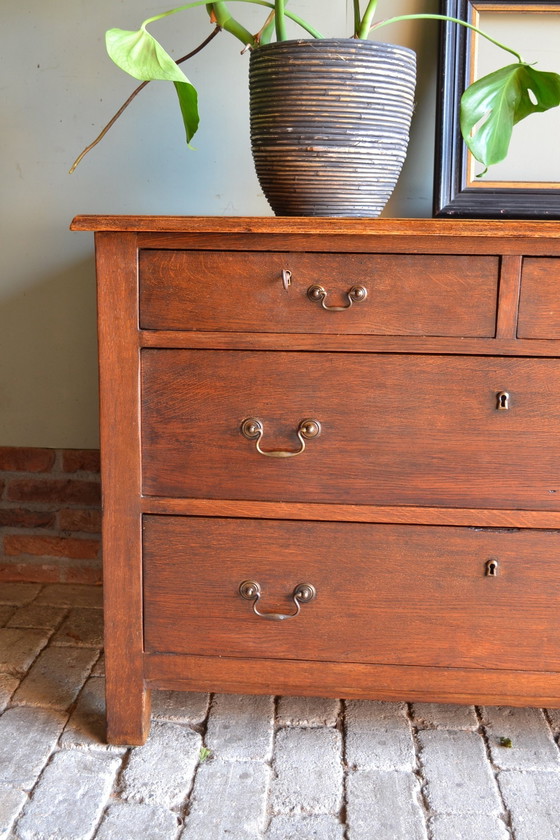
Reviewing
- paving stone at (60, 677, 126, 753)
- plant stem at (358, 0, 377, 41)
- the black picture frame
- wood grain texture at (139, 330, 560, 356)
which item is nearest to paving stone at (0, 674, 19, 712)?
paving stone at (60, 677, 126, 753)

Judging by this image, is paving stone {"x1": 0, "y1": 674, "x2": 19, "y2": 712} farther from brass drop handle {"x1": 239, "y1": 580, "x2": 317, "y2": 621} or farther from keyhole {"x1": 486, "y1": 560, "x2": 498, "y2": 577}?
keyhole {"x1": 486, "y1": 560, "x2": 498, "y2": 577}

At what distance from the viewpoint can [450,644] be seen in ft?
4.63

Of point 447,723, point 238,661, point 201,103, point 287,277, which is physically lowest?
point 447,723

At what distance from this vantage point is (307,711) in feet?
5.27

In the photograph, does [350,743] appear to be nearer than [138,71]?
No

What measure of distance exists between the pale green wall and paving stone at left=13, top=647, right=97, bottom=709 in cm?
64

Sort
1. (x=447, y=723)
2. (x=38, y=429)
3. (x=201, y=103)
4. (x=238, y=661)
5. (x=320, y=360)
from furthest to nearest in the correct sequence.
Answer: (x=38, y=429) < (x=201, y=103) < (x=447, y=723) < (x=238, y=661) < (x=320, y=360)

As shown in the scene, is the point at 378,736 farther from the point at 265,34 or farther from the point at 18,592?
the point at 265,34

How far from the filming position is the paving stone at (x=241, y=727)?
58.0 inches

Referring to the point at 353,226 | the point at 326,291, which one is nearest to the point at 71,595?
the point at 326,291

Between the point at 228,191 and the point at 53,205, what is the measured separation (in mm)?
425

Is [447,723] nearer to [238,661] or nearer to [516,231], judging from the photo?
[238,661]

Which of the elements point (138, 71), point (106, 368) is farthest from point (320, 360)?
point (138, 71)

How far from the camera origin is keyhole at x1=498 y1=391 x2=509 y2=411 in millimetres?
1321
